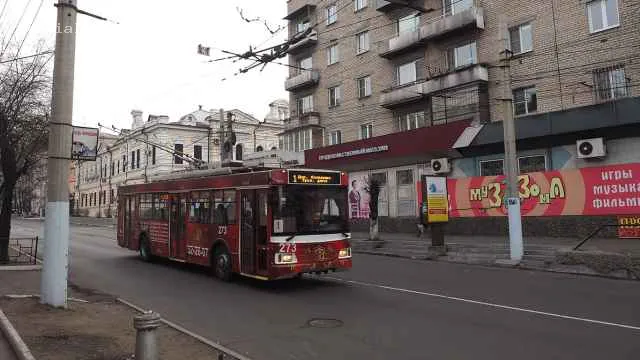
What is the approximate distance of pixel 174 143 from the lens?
186 feet

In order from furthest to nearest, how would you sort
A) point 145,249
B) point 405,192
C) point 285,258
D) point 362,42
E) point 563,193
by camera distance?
point 362,42 → point 405,192 → point 563,193 → point 145,249 → point 285,258

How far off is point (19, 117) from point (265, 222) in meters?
10.8

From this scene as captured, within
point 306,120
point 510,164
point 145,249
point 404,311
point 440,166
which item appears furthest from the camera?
point 306,120

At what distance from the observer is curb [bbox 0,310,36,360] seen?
6248 mm

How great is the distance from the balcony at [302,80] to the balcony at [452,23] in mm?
10473

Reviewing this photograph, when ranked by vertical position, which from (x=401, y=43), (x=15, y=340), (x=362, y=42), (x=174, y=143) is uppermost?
(x=362, y=42)

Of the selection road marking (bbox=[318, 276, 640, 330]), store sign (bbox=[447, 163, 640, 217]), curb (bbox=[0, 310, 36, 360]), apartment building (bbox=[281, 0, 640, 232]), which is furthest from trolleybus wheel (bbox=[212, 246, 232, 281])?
store sign (bbox=[447, 163, 640, 217])

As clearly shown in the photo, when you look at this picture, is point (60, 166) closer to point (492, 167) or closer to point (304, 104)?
point (492, 167)

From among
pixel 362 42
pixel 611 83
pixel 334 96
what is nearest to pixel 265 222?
pixel 611 83

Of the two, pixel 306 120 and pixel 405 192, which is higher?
pixel 306 120

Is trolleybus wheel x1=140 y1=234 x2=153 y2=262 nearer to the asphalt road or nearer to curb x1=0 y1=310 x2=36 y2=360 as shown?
the asphalt road

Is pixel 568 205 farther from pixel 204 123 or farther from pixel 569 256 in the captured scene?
pixel 204 123

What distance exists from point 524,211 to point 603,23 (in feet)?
27.5

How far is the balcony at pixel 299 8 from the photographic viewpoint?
119 ft
